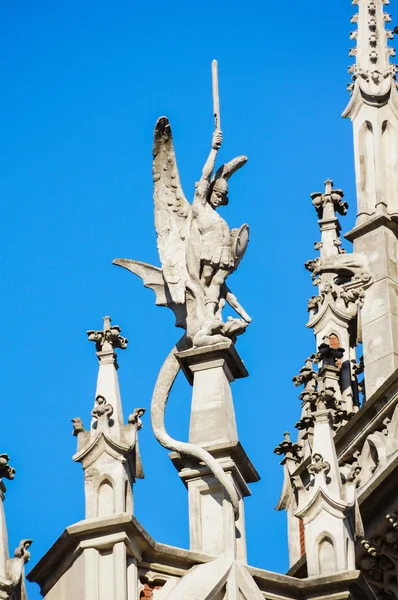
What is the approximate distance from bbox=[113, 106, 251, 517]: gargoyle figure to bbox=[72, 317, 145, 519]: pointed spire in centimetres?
128

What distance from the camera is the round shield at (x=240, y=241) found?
32.6 meters

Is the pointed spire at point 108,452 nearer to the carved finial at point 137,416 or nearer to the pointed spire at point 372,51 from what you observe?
the carved finial at point 137,416

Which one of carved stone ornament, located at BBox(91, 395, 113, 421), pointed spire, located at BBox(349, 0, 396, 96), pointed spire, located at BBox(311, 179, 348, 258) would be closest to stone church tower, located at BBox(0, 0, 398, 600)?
carved stone ornament, located at BBox(91, 395, 113, 421)

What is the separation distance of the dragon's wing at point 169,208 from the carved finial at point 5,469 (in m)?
3.73

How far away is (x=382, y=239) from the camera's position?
4041 centimetres

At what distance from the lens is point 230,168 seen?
33031 mm

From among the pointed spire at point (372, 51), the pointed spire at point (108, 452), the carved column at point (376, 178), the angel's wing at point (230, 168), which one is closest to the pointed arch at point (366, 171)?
the carved column at point (376, 178)

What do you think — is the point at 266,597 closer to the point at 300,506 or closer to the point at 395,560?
the point at 300,506

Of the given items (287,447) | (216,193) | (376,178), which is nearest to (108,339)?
(216,193)

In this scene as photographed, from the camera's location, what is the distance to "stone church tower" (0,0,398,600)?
29781mm

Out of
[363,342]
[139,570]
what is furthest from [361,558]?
[139,570]

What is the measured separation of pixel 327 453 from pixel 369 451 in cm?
518

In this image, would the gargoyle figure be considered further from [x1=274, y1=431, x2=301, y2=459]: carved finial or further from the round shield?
[x1=274, y1=431, x2=301, y2=459]: carved finial

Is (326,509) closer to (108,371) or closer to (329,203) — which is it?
(108,371)
